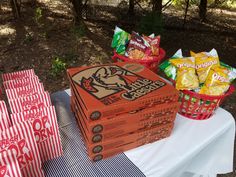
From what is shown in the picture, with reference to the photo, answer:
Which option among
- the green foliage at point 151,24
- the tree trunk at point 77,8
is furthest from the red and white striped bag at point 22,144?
the tree trunk at point 77,8

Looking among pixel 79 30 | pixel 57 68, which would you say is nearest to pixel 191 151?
pixel 57 68

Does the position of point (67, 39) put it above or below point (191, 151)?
below

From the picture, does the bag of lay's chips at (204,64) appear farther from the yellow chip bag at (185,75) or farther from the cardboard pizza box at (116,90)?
the cardboard pizza box at (116,90)

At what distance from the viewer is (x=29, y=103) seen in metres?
0.88

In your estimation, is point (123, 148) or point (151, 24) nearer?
point (123, 148)

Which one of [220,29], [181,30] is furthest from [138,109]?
[220,29]

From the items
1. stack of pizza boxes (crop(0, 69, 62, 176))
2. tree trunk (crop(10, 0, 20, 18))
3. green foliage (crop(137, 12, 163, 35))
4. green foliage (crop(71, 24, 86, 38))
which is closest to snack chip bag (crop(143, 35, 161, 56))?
stack of pizza boxes (crop(0, 69, 62, 176))

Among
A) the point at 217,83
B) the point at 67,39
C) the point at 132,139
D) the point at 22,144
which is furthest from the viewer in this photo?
the point at 67,39

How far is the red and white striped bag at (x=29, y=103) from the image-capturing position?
34.3 inches

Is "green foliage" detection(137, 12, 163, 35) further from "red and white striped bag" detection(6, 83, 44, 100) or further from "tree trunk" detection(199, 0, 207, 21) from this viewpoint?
"red and white striped bag" detection(6, 83, 44, 100)

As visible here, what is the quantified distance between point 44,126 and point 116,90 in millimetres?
292

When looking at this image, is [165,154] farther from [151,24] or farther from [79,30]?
[79,30]

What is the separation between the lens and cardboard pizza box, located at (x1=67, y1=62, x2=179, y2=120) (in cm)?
82

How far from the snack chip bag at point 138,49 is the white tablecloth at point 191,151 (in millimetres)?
377
